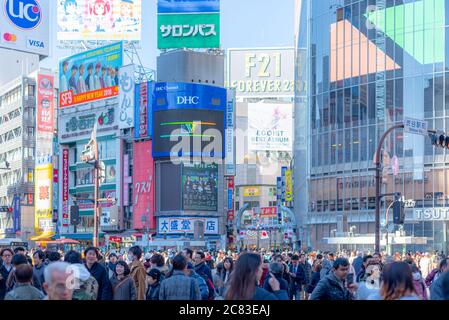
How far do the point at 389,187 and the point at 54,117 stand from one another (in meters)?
57.2

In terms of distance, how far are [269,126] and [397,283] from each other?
115 m

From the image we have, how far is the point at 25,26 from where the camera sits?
24.1 m

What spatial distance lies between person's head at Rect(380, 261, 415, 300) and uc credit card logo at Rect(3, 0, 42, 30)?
18.8 m

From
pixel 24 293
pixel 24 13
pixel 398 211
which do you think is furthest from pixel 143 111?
pixel 24 293

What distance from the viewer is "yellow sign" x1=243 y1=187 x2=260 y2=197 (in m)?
125

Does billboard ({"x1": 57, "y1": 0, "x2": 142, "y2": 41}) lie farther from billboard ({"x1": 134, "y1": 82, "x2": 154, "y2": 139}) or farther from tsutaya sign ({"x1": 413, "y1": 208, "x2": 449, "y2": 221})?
tsutaya sign ({"x1": 413, "y1": 208, "x2": 449, "y2": 221})

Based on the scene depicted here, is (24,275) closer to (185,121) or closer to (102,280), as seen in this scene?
(102,280)

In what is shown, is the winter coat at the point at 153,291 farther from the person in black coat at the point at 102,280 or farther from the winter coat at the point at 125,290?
the person in black coat at the point at 102,280

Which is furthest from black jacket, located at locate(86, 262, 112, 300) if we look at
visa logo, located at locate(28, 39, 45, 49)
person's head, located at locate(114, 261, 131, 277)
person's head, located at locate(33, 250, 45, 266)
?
visa logo, located at locate(28, 39, 45, 49)

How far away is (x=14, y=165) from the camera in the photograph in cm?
11212

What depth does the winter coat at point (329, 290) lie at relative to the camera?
975 centimetres

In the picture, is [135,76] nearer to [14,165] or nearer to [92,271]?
[14,165]

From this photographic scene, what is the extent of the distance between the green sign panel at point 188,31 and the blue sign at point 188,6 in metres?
0.49
